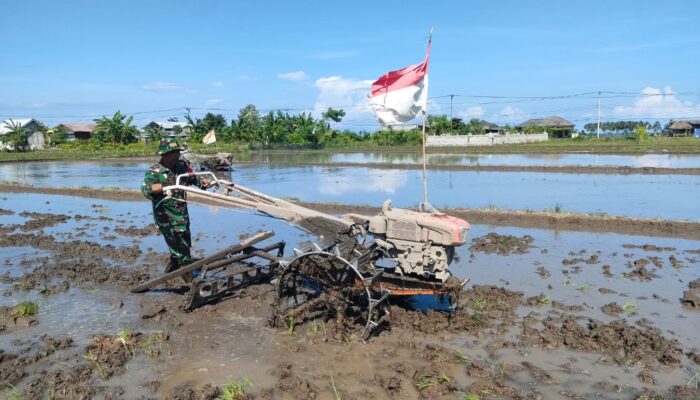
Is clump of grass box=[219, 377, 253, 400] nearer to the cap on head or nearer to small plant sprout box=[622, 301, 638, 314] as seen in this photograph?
the cap on head

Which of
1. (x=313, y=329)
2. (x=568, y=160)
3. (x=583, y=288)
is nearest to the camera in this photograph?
(x=313, y=329)

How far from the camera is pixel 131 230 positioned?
10.2m

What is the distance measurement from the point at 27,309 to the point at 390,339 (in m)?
3.85

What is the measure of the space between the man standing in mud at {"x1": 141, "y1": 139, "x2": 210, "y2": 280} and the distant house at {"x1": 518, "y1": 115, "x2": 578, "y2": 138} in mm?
68522

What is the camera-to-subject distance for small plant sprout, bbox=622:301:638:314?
5.41 m

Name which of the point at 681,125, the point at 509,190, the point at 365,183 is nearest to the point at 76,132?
the point at 365,183

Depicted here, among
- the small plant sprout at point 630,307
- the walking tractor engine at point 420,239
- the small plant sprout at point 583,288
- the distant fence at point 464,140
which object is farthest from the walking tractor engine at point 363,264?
the distant fence at point 464,140

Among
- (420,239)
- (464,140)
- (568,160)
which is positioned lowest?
(568,160)

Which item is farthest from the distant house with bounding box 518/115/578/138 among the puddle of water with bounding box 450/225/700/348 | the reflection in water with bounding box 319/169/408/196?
the puddle of water with bounding box 450/225/700/348

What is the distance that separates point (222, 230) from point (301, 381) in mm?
6731

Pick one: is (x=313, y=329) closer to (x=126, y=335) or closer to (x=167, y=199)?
(x=126, y=335)

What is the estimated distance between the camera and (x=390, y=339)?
4758mm

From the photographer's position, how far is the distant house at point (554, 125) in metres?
70.9

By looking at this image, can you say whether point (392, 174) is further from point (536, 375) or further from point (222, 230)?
point (536, 375)
